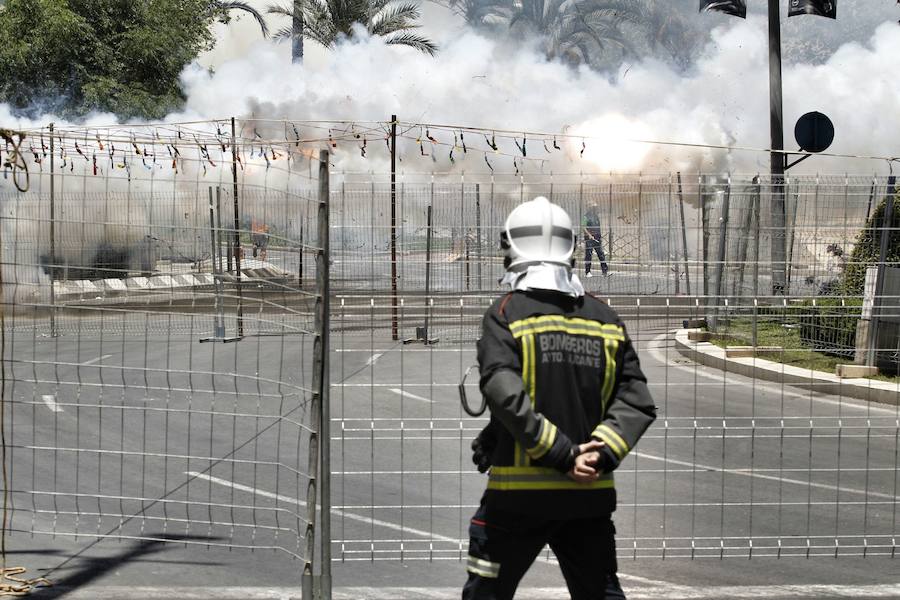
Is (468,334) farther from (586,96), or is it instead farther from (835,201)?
(586,96)

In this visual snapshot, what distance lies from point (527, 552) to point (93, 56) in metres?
32.3

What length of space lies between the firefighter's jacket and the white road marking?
193 centimetres

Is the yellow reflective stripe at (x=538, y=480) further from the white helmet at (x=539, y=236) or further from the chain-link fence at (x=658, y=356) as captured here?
the chain-link fence at (x=658, y=356)

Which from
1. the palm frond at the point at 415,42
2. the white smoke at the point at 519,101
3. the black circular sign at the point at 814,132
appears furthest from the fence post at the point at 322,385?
the palm frond at the point at 415,42

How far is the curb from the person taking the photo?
760 centimetres

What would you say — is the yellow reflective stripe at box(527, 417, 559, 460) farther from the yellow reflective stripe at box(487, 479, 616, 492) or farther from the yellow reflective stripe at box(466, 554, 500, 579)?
the yellow reflective stripe at box(466, 554, 500, 579)

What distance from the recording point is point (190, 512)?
761 cm

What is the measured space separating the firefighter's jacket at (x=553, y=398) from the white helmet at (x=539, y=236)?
15 cm

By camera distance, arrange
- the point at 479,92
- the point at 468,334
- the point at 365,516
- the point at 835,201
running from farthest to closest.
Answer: the point at 479,92 < the point at 835,201 < the point at 365,516 < the point at 468,334

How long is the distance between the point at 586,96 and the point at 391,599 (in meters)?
46.1

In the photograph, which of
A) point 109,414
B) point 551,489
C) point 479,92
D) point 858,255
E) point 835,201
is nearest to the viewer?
point 551,489

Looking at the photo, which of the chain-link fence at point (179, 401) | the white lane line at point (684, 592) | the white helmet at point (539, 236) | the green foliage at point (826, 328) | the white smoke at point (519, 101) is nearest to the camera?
the white helmet at point (539, 236)

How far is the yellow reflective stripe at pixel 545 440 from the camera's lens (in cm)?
380

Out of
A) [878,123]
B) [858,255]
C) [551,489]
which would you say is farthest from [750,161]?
[551,489]
